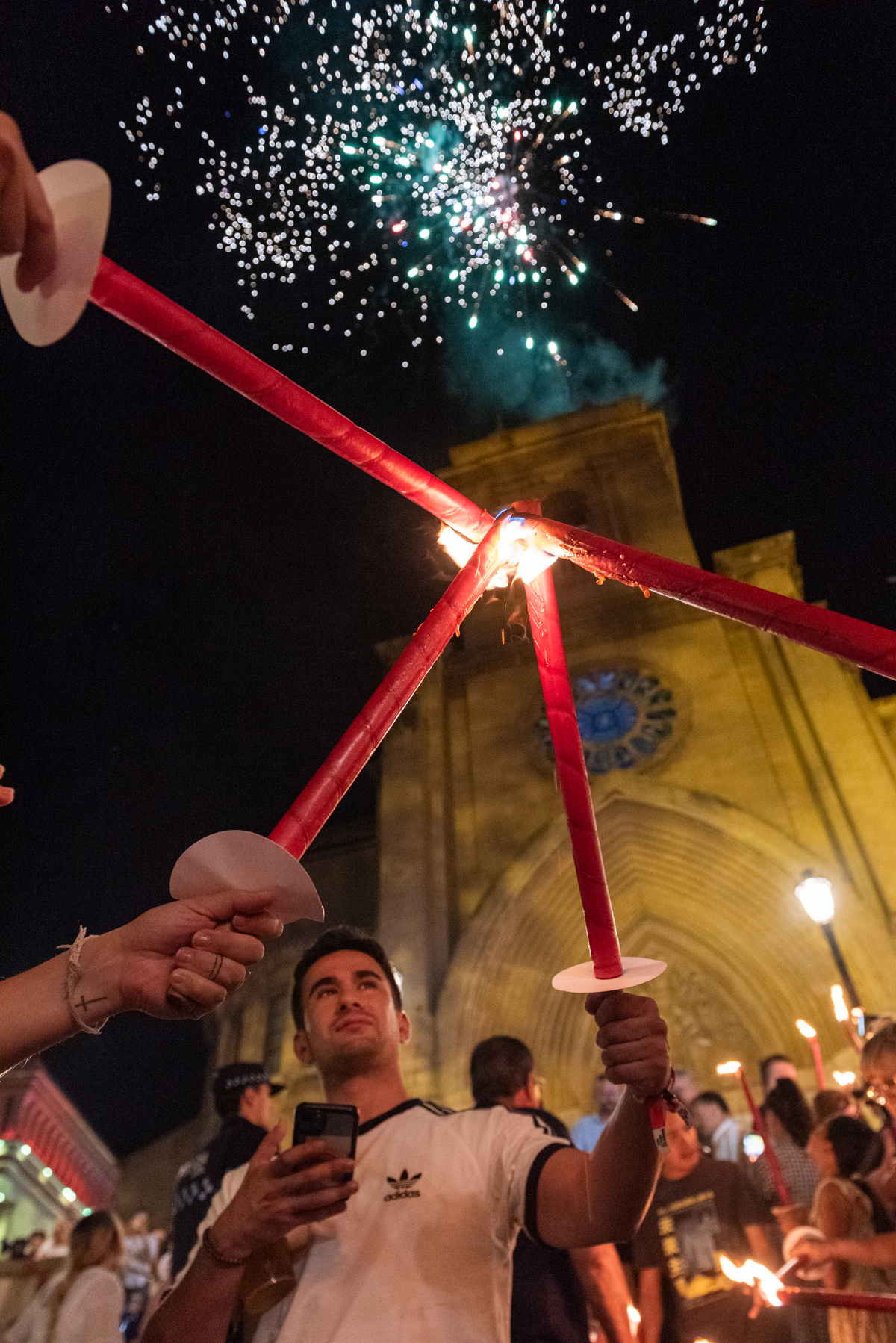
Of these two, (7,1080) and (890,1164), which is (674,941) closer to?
(890,1164)

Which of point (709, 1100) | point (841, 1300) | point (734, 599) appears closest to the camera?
point (841, 1300)

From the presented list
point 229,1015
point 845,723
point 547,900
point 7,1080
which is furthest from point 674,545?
point 7,1080

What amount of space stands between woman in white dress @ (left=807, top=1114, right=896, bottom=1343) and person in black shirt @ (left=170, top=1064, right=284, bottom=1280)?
9.54ft

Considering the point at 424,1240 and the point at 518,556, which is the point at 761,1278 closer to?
the point at 424,1240

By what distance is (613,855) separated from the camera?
14055 mm

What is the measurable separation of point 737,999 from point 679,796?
3.34m

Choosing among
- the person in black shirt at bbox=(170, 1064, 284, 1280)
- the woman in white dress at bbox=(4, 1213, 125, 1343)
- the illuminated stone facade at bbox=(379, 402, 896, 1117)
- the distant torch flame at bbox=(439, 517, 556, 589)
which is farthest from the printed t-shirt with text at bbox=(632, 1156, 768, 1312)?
the illuminated stone facade at bbox=(379, 402, 896, 1117)

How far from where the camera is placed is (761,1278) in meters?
2.56

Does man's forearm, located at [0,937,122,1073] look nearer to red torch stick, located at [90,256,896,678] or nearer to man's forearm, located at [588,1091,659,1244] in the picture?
man's forearm, located at [588,1091,659,1244]

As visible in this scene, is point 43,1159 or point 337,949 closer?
point 337,949

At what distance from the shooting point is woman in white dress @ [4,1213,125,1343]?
149 inches

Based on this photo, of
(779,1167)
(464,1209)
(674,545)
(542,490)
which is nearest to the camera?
(464,1209)

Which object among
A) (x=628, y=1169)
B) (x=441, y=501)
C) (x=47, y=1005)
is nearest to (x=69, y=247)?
(x=47, y=1005)

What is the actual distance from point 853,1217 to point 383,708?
3335 mm
